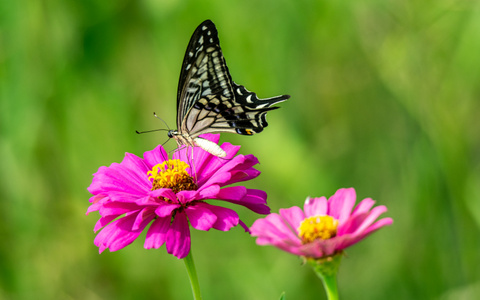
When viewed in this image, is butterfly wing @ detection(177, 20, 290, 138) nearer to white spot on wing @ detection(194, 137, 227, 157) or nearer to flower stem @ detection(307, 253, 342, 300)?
white spot on wing @ detection(194, 137, 227, 157)

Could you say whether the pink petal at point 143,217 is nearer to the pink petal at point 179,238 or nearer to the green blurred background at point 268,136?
the pink petal at point 179,238

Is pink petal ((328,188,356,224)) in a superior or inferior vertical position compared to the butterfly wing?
inferior

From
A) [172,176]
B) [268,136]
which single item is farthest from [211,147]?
[268,136]

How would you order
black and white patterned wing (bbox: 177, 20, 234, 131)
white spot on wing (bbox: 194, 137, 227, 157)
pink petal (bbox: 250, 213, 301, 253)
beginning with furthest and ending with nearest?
black and white patterned wing (bbox: 177, 20, 234, 131) → white spot on wing (bbox: 194, 137, 227, 157) → pink petal (bbox: 250, 213, 301, 253)

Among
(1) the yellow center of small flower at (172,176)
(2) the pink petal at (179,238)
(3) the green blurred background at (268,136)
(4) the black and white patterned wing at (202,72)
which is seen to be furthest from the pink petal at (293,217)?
(3) the green blurred background at (268,136)

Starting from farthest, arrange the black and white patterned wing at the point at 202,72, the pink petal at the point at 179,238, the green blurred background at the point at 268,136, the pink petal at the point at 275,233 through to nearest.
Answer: the green blurred background at the point at 268,136 → the black and white patterned wing at the point at 202,72 → the pink petal at the point at 179,238 → the pink petal at the point at 275,233

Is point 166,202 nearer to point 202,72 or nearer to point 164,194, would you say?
point 164,194

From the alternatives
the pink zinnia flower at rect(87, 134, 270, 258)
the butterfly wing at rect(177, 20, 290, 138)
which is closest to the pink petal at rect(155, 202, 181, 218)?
the pink zinnia flower at rect(87, 134, 270, 258)
